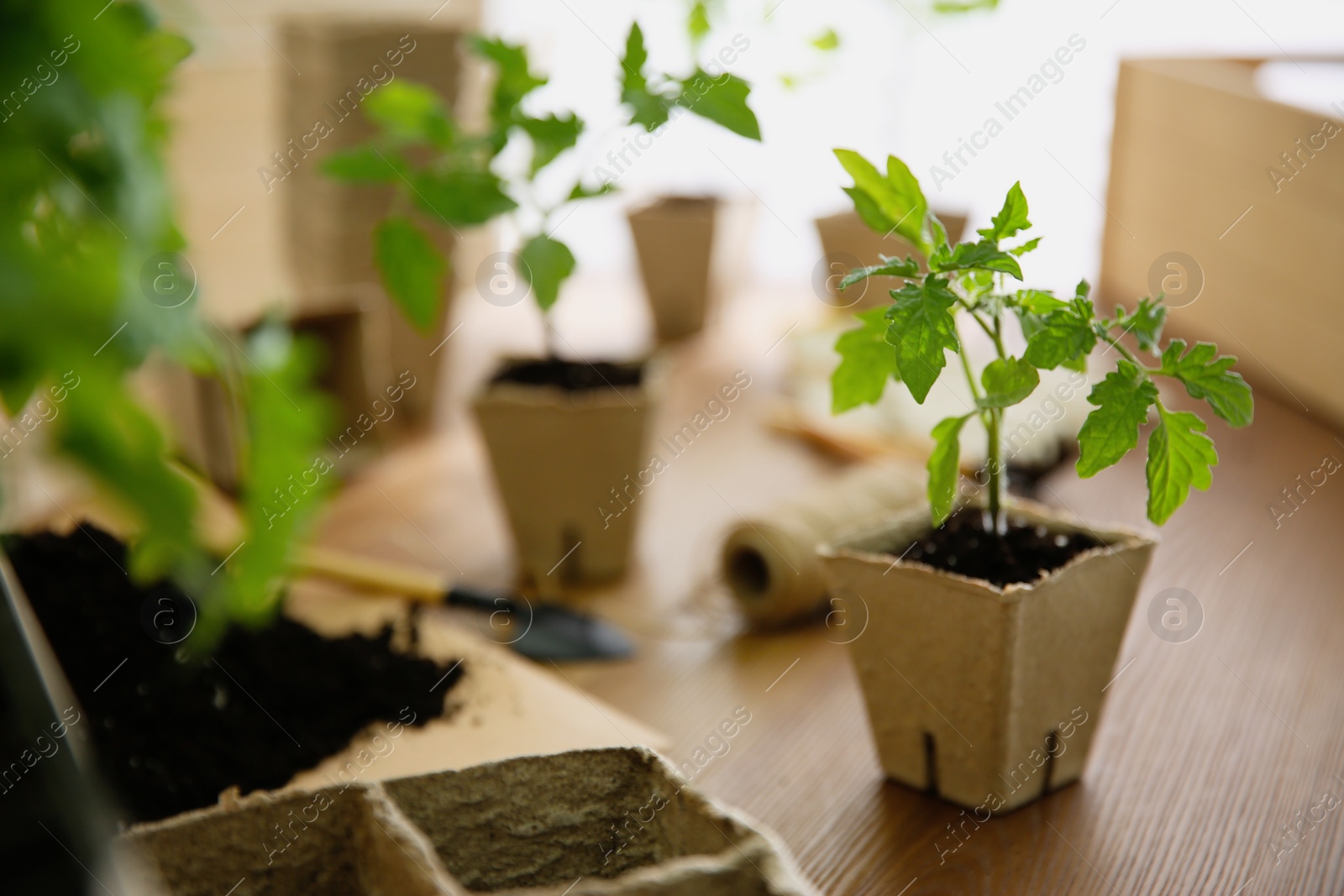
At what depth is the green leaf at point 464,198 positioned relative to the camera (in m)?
1.18

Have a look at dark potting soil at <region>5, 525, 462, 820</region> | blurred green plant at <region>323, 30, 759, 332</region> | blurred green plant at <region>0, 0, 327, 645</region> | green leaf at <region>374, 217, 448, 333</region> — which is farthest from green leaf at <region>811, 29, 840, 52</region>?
blurred green plant at <region>0, 0, 327, 645</region>

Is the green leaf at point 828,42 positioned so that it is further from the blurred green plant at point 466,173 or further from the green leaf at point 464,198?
the green leaf at point 464,198

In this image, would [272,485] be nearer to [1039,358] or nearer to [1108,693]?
[1039,358]

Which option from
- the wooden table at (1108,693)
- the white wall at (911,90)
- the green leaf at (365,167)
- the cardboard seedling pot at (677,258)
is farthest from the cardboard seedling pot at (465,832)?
the cardboard seedling pot at (677,258)

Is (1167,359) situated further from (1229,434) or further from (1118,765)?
(1229,434)

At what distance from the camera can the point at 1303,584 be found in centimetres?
127

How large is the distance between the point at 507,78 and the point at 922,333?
0.64 metres

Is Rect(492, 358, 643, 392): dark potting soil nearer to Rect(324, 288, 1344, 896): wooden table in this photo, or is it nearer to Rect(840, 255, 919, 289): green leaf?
Rect(324, 288, 1344, 896): wooden table

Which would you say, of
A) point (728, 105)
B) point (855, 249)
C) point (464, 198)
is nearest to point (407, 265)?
point (464, 198)

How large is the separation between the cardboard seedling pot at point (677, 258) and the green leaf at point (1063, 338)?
151 cm

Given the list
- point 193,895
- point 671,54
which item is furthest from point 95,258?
point 671,54

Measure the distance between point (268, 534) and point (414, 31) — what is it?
5.76ft

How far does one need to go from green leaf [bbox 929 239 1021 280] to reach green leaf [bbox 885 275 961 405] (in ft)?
0.06

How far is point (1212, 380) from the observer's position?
744mm
